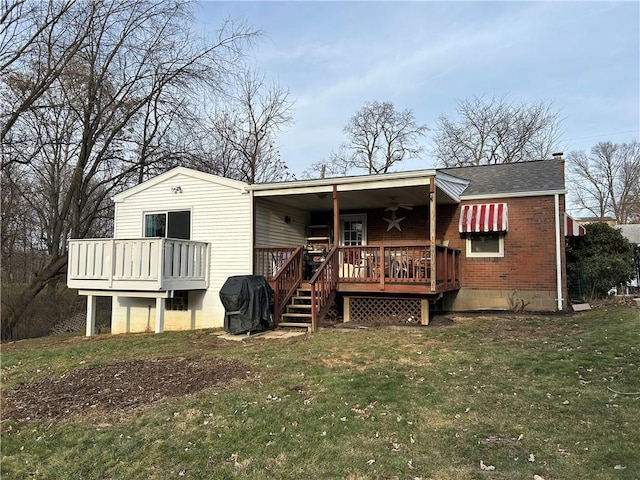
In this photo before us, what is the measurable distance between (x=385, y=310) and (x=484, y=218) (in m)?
3.82

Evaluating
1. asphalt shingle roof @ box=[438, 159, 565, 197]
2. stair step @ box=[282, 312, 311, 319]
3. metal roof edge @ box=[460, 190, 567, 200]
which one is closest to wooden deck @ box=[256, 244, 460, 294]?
stair step @ box=[282, 312, 311, 319]

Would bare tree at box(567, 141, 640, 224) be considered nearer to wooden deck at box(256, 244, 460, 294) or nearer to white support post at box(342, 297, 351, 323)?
wooden deck at box(256, 244, 460, 294)

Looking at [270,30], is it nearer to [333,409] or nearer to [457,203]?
[457,203]

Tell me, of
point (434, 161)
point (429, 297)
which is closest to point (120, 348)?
point (429, 297)

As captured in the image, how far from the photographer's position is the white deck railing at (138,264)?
33.9 ft

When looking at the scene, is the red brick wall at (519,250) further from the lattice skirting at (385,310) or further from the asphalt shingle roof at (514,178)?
the lattice skirting at (385,310)

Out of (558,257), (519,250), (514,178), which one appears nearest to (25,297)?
(519,250)

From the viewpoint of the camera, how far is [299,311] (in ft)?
34.9

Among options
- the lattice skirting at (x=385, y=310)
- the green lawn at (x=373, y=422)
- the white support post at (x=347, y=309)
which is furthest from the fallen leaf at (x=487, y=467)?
the white support post at (x=347, y=309)

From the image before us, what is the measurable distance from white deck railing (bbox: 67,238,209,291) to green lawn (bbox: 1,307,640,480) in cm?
332

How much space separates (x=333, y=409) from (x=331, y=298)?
5.56 m

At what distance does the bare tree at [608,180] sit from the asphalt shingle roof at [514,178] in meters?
31.4

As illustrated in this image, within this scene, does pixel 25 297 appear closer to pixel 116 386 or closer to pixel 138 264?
pixel 138 264

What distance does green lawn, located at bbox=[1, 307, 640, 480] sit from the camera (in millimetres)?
3430
